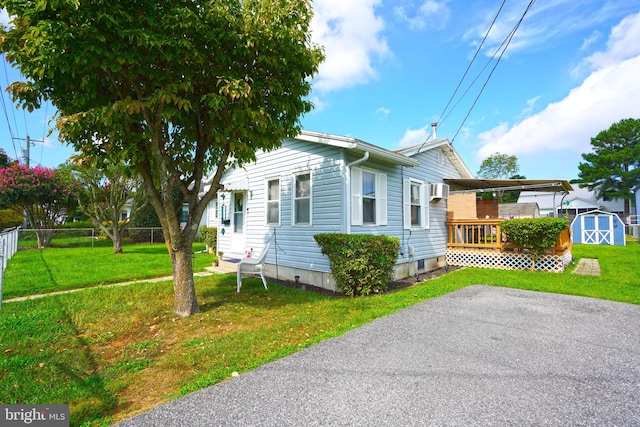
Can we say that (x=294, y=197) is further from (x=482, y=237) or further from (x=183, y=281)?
(x=482, y=237)

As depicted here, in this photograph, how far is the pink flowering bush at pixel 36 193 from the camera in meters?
15.5

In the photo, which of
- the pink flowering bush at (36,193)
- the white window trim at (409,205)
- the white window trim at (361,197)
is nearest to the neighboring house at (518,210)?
the white window trim at (409,205)

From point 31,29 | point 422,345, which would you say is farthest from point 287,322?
point 31,29

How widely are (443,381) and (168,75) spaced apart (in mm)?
4924

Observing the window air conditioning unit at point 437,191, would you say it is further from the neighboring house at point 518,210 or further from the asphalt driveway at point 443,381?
the neighboring house at point 518,210

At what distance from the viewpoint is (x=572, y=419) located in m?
2.25

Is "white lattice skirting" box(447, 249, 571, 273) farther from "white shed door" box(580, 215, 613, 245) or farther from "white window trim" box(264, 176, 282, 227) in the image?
"white shed door" box(580, 215, 613, 245)

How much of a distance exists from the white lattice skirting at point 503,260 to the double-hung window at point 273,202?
6.33 m

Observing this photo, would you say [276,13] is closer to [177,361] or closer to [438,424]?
[177,361]

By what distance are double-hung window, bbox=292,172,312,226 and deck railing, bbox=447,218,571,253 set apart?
584 cm

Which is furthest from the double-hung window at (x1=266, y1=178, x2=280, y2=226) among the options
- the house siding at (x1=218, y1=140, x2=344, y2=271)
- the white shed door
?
the white shed door

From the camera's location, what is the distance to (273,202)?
8641mm

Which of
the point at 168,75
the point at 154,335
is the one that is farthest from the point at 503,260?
the point at 168,75

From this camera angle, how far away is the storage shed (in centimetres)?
1864
